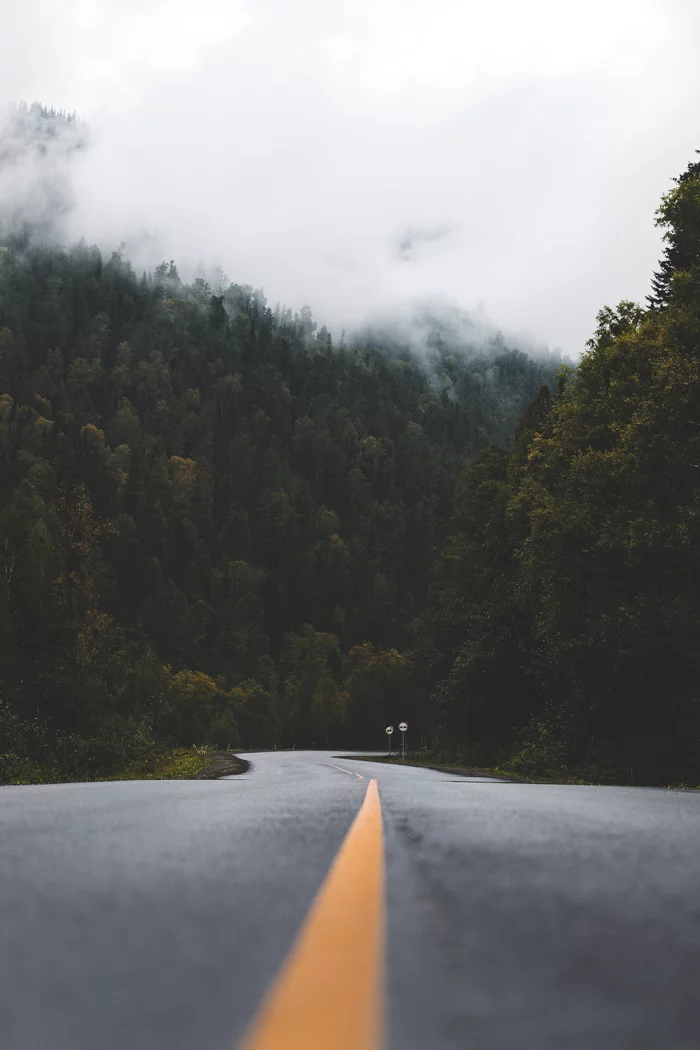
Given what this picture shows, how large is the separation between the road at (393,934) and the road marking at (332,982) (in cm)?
3

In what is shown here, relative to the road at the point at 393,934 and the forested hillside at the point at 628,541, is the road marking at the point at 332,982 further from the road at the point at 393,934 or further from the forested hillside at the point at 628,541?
the forested hillside at the point at 628,541

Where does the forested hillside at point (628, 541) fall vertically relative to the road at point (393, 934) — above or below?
above

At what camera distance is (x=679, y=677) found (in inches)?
1155

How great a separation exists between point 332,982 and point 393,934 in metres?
0.51

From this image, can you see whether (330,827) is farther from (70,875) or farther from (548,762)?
(548,762)

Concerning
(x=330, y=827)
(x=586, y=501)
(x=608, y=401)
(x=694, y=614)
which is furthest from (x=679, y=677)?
(x=330, y=827)

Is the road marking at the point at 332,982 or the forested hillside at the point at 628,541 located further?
the forested hillside at the point at 628,541

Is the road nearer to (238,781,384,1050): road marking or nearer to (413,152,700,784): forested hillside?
(238,781,384,1050): road marking

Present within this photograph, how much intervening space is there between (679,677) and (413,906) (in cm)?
2807

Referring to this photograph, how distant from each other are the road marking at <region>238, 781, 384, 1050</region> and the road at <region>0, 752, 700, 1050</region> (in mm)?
28

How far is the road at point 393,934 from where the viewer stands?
5.49ft

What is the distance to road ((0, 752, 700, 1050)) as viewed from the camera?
167cm

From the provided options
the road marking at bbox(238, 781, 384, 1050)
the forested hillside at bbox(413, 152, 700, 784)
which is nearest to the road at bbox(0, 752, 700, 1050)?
the road marking at bbox(238, 781, 384, 1050)

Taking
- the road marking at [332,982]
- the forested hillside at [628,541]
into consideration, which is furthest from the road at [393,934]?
the forested hillside at [628,541]
